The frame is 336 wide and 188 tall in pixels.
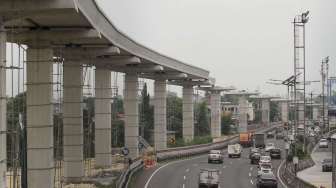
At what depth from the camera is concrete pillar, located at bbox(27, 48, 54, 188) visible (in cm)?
3688

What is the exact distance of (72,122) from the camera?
51.7 meters

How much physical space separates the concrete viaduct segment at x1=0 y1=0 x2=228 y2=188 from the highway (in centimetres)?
488

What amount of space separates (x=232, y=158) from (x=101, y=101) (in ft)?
87.8

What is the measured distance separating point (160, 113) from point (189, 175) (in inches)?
1082

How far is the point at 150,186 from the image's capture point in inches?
1897

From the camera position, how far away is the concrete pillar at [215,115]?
120856 millimetres

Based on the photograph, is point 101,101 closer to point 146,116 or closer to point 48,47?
point 48,47

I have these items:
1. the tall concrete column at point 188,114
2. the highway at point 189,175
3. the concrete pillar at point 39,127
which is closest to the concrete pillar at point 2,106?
the concrete pillar at point 39,127

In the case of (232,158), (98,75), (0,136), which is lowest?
(232,158)

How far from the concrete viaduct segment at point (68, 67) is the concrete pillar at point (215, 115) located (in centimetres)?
4590

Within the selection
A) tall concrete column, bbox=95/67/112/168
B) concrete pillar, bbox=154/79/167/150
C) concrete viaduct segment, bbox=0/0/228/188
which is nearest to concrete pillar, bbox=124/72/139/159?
concrete viaduct segment, bbox=0/0/228/188

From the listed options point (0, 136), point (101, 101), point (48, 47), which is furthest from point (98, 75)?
point (0, 136)

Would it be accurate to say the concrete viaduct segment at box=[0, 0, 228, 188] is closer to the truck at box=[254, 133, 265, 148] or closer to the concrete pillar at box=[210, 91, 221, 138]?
the truck at box=[254, 133, 265, 148]

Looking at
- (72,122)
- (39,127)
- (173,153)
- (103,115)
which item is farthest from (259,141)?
(39,127)
